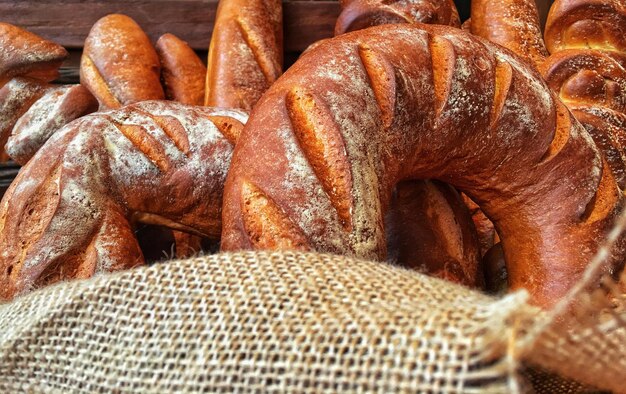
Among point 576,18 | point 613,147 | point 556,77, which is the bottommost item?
point 613,147

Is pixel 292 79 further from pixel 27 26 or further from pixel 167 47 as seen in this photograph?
pixel 27 26

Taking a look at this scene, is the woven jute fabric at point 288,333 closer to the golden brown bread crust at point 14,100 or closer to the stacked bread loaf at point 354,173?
the stacked bread loaf at point 354,173

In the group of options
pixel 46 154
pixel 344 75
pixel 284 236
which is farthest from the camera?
pixel 46 154

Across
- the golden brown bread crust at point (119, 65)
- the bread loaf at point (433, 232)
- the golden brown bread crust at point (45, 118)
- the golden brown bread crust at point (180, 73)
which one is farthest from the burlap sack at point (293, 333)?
the golden brown bread crust at point (180, 73)

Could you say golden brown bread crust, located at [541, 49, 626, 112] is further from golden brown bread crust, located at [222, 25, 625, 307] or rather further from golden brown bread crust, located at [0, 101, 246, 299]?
golden brown bread crust, located at [0, 101, 246, 299]

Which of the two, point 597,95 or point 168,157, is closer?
point 168,157

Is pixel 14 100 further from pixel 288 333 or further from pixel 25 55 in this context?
pixel 288 333

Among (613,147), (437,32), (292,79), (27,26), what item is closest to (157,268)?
(292,79)
